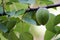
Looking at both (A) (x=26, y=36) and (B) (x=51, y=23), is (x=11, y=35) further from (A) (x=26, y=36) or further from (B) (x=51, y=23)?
(B) (x=51, y=23)

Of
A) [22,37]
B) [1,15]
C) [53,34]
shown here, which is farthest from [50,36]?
[1,15]

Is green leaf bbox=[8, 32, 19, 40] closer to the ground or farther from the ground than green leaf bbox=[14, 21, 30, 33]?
closer to the ground

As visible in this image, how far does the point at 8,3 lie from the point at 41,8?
0.20 meters

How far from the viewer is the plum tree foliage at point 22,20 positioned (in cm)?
83

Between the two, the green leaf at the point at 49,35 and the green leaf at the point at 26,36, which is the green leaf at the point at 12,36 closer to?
the green leaf at the point at 26,36

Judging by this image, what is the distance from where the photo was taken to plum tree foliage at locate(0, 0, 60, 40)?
0.83 meters

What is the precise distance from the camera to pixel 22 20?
0.85 metres

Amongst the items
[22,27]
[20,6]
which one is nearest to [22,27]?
[22,27]

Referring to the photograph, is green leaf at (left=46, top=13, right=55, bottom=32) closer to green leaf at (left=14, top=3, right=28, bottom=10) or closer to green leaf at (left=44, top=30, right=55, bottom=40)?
→ green leaf at (left=44, top=30, right=55, bottom=40)

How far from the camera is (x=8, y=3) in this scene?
0.95 metres

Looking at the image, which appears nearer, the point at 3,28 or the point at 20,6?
the point at 3,28

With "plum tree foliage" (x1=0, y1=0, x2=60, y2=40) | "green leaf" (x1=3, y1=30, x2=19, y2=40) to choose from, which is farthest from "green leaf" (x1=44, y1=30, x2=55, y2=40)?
"green leaf" (x1=3, y1=30, x2=19, y2=40)

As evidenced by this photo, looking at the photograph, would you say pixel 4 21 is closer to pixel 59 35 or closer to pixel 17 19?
pixel 17 19

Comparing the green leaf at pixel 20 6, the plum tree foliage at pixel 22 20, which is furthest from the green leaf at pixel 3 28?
the green leaf at pixel 20 6
